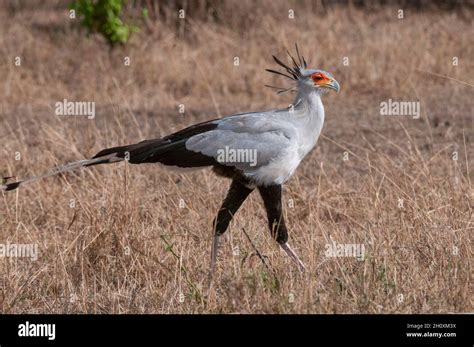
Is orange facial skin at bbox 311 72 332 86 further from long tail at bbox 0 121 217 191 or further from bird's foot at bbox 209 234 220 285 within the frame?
bird's foot at bbox 209 234 220 285

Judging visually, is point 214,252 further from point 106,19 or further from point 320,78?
point 106,19

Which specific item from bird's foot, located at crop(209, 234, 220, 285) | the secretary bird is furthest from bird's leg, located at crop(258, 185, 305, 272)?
bird's foot, located at crop(209, 234, 220, 285)

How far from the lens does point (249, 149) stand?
4.70 meters

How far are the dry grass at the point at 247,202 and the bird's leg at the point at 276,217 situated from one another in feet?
0.20

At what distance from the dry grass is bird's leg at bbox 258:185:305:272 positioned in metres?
0.06

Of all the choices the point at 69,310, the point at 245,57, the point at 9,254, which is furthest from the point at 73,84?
the point at 69,310

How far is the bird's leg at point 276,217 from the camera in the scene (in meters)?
4.84

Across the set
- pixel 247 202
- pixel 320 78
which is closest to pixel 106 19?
pixel 247 202

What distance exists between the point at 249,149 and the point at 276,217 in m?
0.41

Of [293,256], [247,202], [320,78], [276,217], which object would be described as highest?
[320,78]

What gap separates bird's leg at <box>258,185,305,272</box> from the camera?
15.9 ft

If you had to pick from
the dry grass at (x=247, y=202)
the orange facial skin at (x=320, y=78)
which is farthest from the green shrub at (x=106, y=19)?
the orange facial skin at (x=320, y=78)

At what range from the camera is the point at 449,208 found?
17.8ft
